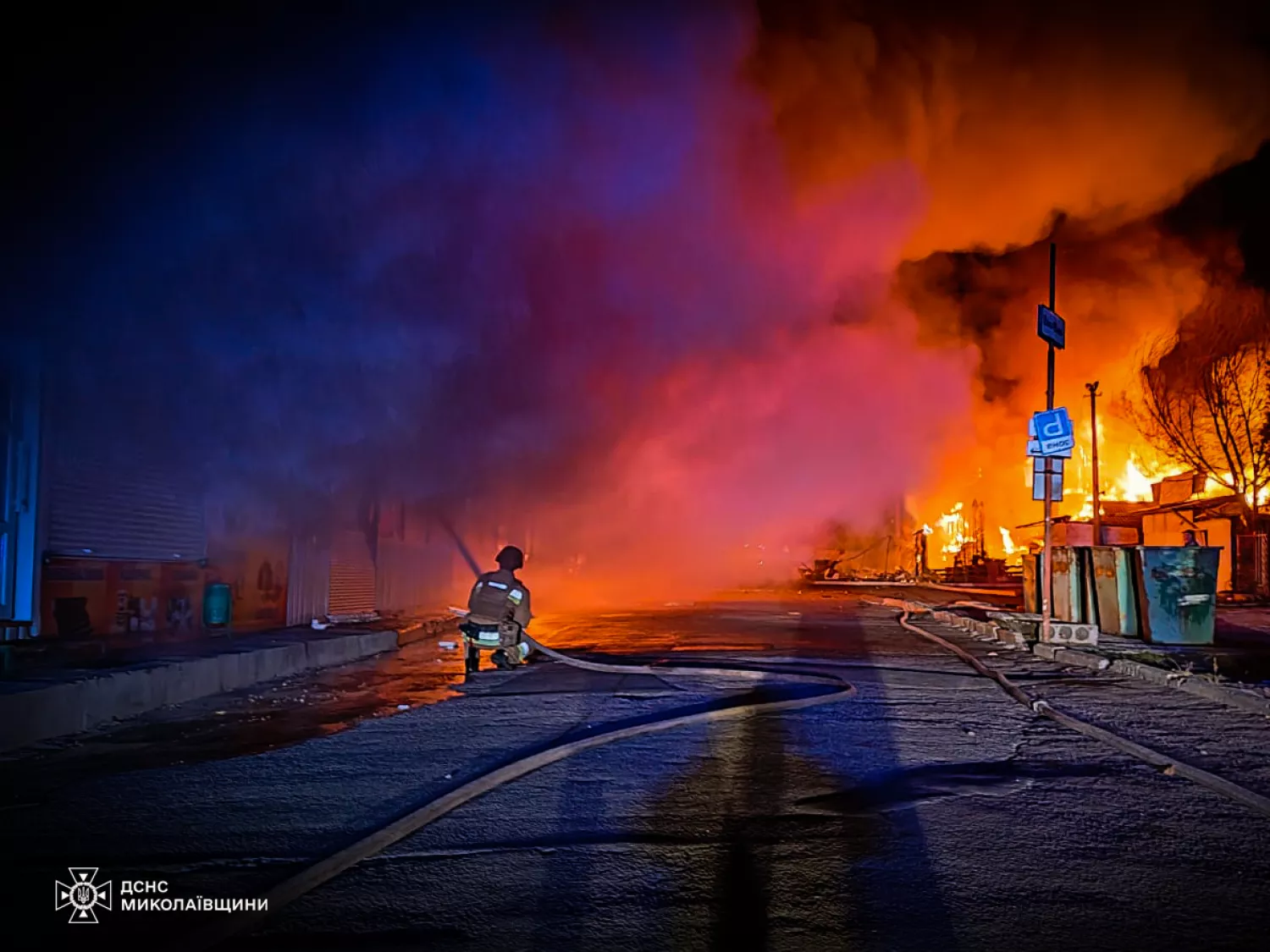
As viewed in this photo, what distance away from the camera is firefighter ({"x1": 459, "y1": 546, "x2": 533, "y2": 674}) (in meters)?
9.12

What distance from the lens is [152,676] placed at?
24.0ft

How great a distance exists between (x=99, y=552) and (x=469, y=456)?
8.03 m

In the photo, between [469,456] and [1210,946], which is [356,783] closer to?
[1210,946]

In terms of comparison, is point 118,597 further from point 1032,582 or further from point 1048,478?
point 1032,582

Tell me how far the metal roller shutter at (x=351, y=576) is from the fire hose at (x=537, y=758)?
6.10 metres

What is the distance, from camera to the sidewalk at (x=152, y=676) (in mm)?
5957

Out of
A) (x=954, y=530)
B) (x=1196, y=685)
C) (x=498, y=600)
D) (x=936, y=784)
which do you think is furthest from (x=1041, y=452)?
(x=954, y=530)

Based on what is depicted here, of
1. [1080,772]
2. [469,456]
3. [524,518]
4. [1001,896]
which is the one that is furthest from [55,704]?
[524,518]

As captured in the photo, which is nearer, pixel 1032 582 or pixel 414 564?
pixel 1032 582

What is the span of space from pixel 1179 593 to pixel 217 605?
12.4 metres

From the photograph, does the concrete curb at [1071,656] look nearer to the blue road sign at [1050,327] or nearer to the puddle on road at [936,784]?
the blue road sign at [1050,327]

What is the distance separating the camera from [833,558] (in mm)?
47031

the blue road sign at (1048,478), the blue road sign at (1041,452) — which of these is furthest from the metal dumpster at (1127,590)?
the blue road sign at (1041,452)

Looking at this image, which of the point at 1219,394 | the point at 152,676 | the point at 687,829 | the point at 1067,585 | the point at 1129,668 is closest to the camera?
the point at 687,829
